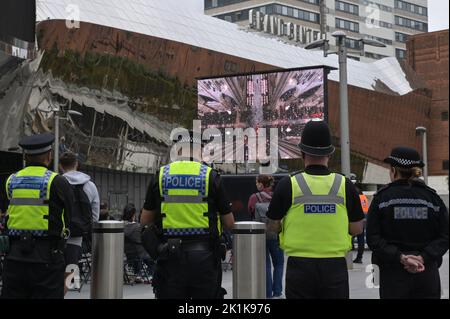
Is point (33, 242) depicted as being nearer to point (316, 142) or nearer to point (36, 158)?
point (36, 158)

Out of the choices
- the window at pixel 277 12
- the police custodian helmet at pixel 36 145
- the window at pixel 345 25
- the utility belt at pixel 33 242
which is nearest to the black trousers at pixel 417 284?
the utility belt at pixel 33 242

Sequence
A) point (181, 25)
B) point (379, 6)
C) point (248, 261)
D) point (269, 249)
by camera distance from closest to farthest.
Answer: point (248, 261) → point (269, 249) → point (181, 25) → point (379, 6)

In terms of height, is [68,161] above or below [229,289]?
above

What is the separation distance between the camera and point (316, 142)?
4.93 m

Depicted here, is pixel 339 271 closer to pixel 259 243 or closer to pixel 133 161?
pixel 259 243

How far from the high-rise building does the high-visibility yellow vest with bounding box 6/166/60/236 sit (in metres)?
81.2

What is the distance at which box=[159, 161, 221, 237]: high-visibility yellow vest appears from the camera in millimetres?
5340

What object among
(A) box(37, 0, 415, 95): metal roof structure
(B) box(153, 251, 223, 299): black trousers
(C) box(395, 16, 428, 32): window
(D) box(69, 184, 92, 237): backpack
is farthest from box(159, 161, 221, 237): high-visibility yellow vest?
(C) box(395, 16, 428, 32): window

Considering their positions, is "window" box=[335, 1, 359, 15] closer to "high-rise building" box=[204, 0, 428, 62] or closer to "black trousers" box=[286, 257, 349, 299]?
"high-rise building" box=[204, 0, 428, 62]

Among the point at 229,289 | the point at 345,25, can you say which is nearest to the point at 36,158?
the point at 229,289

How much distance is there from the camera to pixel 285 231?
4.91m

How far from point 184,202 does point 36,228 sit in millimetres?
1278

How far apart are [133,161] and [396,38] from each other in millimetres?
77328

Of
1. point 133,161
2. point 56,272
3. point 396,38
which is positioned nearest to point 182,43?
point 133,161
